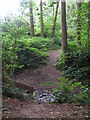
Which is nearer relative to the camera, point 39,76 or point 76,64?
point 76,64

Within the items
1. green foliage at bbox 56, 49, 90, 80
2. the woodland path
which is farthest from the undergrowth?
the woodland path

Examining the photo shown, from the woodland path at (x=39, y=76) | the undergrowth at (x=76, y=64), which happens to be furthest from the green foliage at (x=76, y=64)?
the woodland path at (x=39, y=76)

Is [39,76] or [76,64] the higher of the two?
[76,64]

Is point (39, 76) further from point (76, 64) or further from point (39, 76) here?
point (76, 64)

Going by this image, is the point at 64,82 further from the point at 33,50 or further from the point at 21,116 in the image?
the point at 33,50

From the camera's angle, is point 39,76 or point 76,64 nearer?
point 76,64

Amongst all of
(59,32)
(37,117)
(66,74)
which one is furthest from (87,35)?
(59,32)

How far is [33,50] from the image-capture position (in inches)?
553

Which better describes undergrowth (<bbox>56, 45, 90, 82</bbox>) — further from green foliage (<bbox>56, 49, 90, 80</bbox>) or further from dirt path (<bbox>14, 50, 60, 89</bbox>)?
dirt path (<bbox>14, 50, 60, 89</bbox>)

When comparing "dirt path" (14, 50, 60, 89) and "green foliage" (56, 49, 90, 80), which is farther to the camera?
"dirt path" (14, 50, 60, 89)

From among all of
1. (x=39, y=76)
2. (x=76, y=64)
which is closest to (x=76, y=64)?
(x=76, y=64)

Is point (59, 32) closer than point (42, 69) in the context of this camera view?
No

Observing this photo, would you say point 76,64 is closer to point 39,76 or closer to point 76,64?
point 76,64

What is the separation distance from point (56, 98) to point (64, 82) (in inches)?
29.5
